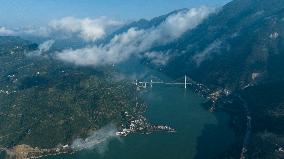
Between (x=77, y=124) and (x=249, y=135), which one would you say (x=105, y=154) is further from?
(x=249, y=135)

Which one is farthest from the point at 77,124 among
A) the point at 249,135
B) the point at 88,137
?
the point at 249,135

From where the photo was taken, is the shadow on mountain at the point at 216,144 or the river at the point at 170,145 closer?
the shadow on mountain at the point at 216,144

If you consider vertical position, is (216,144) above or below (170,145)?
above

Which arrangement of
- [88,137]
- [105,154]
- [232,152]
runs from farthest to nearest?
1. [88,137]
2. [105,154]
3. [232,152]

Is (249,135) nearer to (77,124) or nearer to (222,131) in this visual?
(222,131)

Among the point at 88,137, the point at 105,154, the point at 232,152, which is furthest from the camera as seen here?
the point at 88,137

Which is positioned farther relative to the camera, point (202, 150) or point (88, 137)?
point (88, 137)

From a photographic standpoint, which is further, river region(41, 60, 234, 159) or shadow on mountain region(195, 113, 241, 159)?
river region(41, 60, 234, 159)

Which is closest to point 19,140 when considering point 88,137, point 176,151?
point 88,137

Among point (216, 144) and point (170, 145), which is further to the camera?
point (170, 145)
